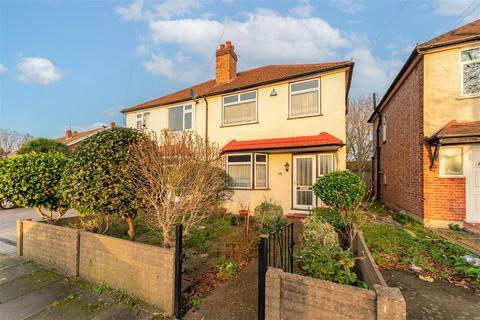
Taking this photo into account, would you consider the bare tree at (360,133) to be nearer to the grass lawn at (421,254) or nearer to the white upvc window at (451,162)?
the white upvc window at (451,162)

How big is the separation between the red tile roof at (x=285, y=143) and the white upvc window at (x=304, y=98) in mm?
1118

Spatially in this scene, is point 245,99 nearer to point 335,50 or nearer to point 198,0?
point 198,0

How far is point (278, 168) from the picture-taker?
1009 cm

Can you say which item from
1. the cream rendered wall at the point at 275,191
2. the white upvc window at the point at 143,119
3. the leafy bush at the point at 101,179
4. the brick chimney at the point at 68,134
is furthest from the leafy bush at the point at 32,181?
the brick chimney at the point at 68,134

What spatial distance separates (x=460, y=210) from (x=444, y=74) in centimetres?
450

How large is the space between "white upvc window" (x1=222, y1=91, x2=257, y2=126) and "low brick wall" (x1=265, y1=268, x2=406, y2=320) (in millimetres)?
8829

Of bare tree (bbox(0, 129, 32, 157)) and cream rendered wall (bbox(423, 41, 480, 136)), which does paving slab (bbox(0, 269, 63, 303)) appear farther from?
bare tree (bbox(0, 129, 32, 157))

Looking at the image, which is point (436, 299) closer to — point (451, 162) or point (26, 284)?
point (451, 162)

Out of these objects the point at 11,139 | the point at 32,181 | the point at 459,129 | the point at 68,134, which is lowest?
the point at 32,181

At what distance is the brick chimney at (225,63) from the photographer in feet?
42.7

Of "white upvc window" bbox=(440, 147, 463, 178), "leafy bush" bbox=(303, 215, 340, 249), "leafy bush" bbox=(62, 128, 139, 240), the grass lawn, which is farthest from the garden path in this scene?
"white upvc window" bbox=(440, 147, 463, 178)

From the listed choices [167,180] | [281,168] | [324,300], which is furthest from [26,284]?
[281,168]

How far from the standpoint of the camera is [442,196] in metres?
7.34

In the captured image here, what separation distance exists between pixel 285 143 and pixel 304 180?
6.05ft
